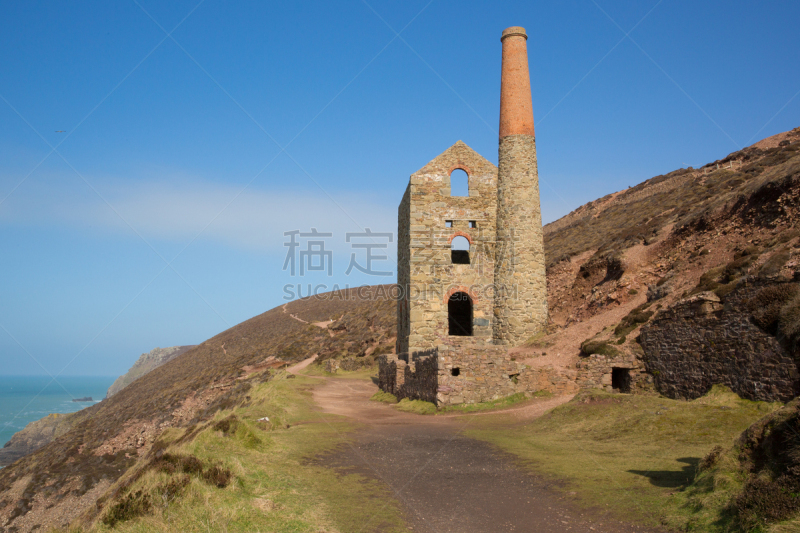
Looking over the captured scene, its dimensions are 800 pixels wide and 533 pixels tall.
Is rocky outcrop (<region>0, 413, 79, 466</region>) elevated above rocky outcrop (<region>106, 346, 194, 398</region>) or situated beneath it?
situated beneath

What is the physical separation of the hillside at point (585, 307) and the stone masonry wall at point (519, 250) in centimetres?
131

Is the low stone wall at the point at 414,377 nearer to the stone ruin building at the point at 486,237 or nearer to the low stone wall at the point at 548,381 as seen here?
the stone ruin building at the point at 486,237

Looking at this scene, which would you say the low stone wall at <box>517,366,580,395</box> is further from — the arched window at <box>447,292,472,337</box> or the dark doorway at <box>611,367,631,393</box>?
the arched window at <box>447,292,472,337</box>

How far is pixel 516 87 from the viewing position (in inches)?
895

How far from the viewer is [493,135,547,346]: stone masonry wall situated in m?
22.2

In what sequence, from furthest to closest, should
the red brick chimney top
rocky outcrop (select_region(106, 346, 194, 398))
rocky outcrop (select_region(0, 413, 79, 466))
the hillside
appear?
rocky outcrop (select_region(106, 346, 194, 398)), rocky outcrop (select_region(0, 413, 79, 466)), the red brick chimney top, the hillside

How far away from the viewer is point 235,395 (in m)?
29.5

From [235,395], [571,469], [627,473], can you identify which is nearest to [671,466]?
[627,473]

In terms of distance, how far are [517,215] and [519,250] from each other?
5.07 ft

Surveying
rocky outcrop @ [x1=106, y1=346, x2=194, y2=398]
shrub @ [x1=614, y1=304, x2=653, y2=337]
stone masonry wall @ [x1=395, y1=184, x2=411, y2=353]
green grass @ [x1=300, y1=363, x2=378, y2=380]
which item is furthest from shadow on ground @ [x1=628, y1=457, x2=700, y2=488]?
rocky outcrop @ [x1=106, y1=346, x2=194, y2=398]

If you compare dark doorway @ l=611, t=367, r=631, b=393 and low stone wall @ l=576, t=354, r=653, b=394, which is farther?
dark doorway @ l=611, t=367, r=631, b=393

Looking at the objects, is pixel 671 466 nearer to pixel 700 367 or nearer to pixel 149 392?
pixel 700 367

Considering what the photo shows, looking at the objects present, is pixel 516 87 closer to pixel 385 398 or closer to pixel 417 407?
pixel 385 398

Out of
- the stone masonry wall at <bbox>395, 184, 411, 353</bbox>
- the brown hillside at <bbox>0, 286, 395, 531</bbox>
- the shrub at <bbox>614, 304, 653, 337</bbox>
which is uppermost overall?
the stone masonry wall at <bbox>395, 184, 411, 353</bbox>
